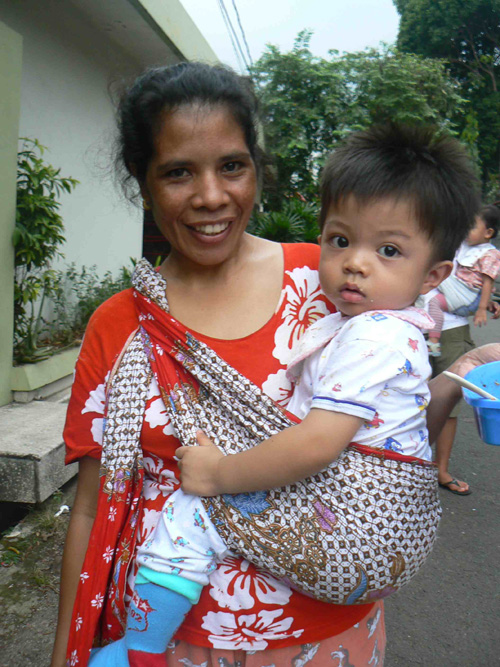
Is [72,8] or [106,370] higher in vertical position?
[72,8]

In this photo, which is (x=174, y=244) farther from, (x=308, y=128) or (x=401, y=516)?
(x=308, y=128)

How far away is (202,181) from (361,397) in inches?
22.7

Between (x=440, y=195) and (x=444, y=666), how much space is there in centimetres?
204

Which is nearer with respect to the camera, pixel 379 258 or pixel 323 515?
pixel 323 515

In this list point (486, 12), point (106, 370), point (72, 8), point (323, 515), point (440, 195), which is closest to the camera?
point (323, 515)

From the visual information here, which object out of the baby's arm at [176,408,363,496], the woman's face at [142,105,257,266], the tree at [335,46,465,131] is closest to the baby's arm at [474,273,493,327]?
the woman's face at [142,105,257,266]

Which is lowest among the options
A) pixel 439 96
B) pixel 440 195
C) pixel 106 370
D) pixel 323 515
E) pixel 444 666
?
pixel 444 666

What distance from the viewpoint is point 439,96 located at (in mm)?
15641

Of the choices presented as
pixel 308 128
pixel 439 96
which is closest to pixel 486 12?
pixel 439 96

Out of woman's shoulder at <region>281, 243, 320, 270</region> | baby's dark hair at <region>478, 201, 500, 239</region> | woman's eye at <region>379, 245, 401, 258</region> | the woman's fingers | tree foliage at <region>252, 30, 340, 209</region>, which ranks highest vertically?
tree foliage at <region>252, 30, 340, 209</region>

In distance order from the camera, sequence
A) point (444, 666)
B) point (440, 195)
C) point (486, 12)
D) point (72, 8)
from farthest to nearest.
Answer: point (486, 12), point (72, 8), point (444, 666), point (440, 195)

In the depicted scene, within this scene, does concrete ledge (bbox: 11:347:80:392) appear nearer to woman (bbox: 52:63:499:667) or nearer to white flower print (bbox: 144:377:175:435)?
woman (bbox: 52:63:499:667)

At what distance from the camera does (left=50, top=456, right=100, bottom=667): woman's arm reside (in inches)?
56.1

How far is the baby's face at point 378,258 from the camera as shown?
1250 millimetres
